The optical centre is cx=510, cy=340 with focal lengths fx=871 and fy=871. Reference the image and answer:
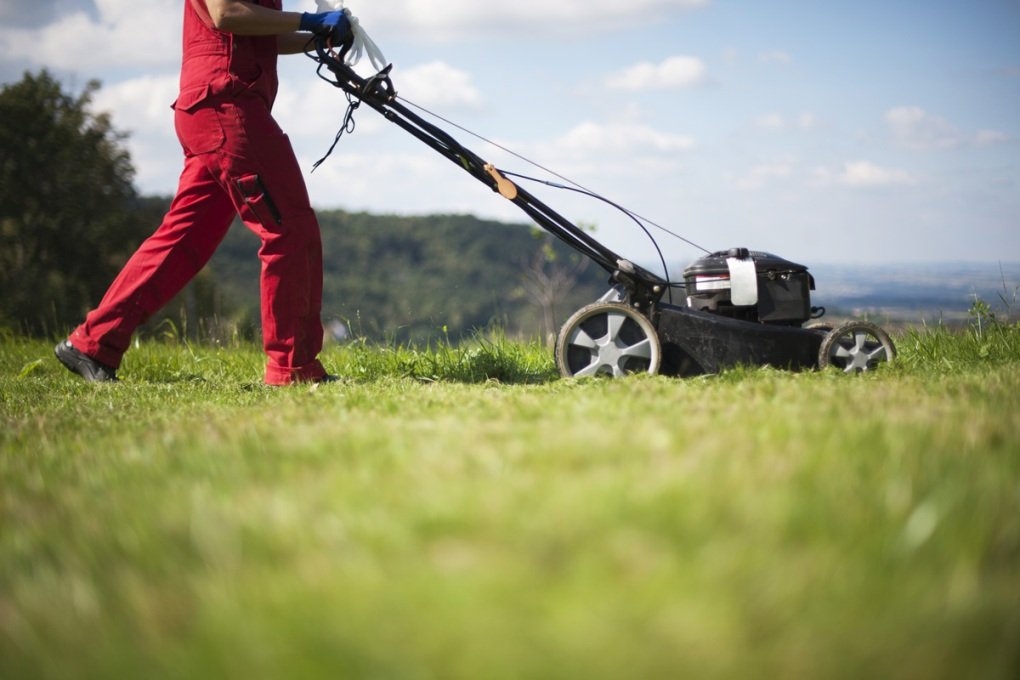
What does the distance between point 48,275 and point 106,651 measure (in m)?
38.7

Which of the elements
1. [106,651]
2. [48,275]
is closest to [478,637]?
[106,651]

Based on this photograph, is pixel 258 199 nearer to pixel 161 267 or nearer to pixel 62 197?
pixel 161 267

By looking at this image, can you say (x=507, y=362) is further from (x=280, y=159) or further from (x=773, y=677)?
(x=773, y=677)

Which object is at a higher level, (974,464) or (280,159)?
(280,159)

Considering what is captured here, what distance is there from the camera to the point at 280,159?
445 centimetres

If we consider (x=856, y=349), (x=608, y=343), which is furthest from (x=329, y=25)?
(x=856, y=349)

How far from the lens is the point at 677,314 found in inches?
182

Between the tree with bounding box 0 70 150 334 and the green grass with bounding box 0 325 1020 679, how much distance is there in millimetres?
36196

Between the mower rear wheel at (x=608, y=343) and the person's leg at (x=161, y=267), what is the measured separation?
198cm

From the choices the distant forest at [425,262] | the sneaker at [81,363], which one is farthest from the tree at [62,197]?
the distant forest at [425,262]

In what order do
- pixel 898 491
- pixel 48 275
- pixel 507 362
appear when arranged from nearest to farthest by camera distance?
pixel 898 491 → pixel 507 362 → pixel 48 275

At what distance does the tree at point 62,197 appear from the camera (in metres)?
36.3

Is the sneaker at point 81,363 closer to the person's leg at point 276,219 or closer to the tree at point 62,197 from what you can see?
the person's leg at point 276,219

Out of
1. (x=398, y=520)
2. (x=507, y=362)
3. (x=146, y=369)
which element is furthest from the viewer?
(x=146, y=369)
